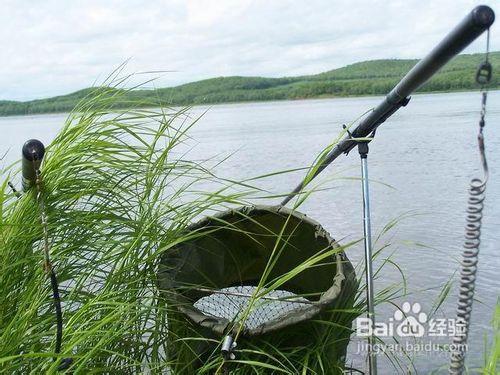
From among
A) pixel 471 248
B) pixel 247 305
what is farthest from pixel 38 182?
pixel 471 248

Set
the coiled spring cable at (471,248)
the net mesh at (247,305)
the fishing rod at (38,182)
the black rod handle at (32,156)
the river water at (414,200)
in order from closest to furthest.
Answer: the coiled spring cable at (471,248)
the fishing rod at (38,182)
the black rod handle at (32,156)
the net mesh at (247,305)
the river water at (414,200)

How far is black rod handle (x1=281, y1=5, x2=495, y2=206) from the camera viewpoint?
1.20 metres

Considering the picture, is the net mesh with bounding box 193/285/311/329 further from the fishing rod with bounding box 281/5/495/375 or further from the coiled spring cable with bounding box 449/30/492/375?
the coiled spring cable with bounding box 449/30/492/375

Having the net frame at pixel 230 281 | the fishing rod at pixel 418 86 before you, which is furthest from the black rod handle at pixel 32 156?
the fishing rod at pixel 418 86

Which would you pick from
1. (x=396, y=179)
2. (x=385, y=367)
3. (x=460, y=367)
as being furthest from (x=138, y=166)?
(x=396, y=179)

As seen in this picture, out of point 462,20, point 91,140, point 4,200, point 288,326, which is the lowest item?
point 288,326

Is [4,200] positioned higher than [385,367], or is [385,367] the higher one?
[4,200]

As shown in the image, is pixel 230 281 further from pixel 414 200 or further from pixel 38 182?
pixel 414 200

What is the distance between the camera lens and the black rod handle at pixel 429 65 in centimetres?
120

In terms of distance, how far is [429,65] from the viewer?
151cm

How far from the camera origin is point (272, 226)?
2.62m

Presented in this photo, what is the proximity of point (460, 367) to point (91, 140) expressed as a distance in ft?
4.91

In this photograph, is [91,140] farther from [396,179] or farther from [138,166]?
[396,179]

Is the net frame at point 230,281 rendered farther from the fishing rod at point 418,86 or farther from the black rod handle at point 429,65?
the black rod handle at point 429,65
